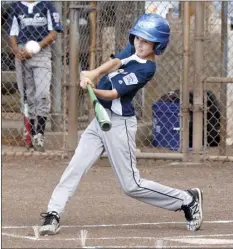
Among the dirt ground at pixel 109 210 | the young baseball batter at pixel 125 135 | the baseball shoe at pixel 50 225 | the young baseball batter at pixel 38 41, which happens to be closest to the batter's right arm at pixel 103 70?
the young baseball batter at pixel 125 135

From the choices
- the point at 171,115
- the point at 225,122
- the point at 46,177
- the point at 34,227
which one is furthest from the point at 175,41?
the point at 34,227

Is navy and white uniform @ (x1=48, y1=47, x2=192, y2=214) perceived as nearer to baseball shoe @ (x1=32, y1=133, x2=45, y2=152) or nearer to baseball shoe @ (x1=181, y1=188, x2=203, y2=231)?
baseball shoe @ (x1=181, y1=188, x2=203, y2=231)

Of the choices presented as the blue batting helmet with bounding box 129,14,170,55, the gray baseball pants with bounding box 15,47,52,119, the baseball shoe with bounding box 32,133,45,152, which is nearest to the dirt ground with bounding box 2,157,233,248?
the baseball shoe with bounding box 32,133,45,152

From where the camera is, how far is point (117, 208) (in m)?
7.32

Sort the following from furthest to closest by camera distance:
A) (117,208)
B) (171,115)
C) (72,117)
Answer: (171,115), (72,117), (117,208)

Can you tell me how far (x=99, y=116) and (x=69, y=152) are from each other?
13.6 ft

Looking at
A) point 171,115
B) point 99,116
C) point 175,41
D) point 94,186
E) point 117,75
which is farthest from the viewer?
point 175,41

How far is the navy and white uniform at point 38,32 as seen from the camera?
10.3m

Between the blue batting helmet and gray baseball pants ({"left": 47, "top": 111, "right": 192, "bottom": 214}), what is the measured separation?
22.3 inches

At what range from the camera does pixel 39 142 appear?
10.3m

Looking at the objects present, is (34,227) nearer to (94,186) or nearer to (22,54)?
(94,186)

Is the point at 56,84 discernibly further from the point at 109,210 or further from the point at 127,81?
the point at 127,81

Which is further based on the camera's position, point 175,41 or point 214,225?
point 175,41

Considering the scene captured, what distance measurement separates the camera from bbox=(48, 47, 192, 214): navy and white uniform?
6270mm
